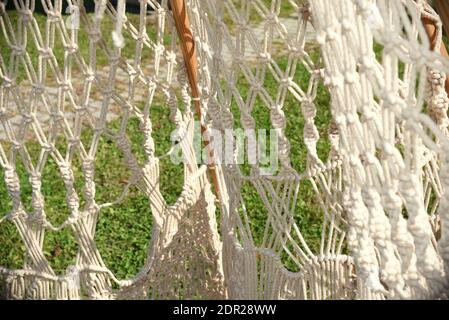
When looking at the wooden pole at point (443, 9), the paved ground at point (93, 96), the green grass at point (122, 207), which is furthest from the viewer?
the paved ground at point (93, 96)

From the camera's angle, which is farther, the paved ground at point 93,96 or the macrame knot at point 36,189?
the paved ground at point 93,96

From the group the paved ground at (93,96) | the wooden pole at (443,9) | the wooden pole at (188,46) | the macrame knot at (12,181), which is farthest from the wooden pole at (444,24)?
Result: the paved ground at (93,96)

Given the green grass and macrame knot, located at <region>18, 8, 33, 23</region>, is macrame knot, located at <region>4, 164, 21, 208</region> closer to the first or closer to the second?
macrame knot, located at <region>18, 8, 33, 23</region>

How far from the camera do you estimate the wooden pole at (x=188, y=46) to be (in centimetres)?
118

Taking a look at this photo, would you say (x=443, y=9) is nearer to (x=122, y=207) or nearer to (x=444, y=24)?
(x=444, y=24)

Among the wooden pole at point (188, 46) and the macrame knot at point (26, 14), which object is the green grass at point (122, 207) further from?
the macrame knot at point (26, 14)

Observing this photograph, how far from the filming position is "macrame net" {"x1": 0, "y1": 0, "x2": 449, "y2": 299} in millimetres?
783

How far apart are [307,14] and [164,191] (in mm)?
1473

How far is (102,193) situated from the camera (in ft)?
8.07

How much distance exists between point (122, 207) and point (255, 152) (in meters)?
1.28

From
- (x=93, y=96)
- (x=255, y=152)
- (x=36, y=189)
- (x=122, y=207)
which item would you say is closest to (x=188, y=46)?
(x=255, y=152)

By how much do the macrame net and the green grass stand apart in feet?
2.10

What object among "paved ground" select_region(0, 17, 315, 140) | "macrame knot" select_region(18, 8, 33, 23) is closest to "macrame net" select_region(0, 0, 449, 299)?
"macrame knot" select_region(18, 8, 33, 23)

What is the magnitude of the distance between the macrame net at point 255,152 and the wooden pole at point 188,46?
0.02 m
